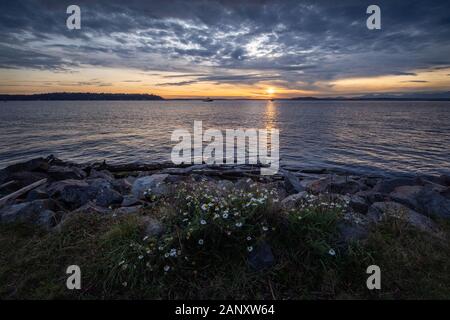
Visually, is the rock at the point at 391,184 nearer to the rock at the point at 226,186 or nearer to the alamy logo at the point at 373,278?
the rock at the point at 226,186

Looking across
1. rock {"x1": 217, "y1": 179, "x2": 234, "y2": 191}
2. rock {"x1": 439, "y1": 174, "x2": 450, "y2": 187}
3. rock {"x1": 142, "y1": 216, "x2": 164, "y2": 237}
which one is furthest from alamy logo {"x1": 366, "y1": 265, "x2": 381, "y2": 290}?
rock {"x1": 439, "y1": 174, "x2": 450, "y2": 187}

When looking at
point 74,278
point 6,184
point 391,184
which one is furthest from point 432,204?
point 6,184

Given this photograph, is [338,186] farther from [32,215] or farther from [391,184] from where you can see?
[32,215]

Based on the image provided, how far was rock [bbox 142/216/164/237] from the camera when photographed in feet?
16.5

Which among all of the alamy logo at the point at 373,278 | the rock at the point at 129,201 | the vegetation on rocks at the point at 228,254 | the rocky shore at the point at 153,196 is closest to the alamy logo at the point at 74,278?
the vegetation on rocks at the point at 228,254

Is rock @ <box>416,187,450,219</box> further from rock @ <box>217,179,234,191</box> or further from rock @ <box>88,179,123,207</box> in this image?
rock @ <box>88,179,123,207</box>

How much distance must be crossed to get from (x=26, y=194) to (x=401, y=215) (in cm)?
1194

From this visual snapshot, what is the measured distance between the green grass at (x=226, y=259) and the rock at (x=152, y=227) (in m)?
0.10

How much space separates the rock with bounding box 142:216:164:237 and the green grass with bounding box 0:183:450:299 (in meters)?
0.10

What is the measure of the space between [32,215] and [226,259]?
213 inches

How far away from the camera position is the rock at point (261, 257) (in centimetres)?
448

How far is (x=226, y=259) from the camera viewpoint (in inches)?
180

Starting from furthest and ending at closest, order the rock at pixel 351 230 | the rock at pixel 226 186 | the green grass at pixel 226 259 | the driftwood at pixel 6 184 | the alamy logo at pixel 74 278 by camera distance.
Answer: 1. the driftwood at pixel 6 184
2. the rock at pixel 226 186
3. the rock at pixel 351 230
4. the alamy logo at pixel 74 278
5. the green grass at pixel 226 259

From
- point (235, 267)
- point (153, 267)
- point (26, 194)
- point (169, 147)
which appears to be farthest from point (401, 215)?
point (169, 147)
